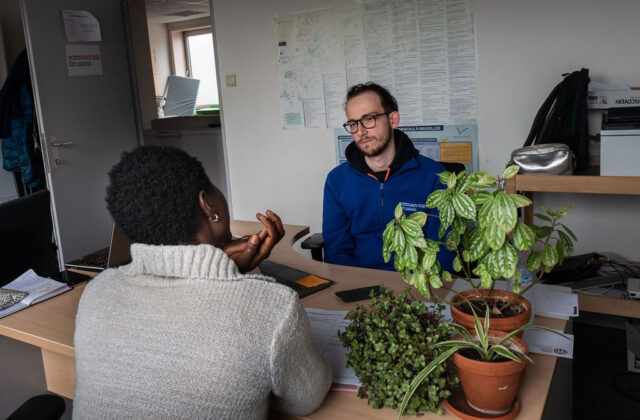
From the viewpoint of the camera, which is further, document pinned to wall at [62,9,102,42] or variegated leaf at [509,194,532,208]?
document pinned to wall at [62,9,102,42]

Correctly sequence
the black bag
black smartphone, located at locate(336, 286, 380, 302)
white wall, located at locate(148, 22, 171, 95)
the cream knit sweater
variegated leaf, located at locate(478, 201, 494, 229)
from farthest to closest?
white wall, located at locate(148, 22, 171, 95), the black bag, black smartphone, located at locate(336, 286, 380, 302), variegated leaf, located at locate(478, 201, 494, 229), the cream knit sweater

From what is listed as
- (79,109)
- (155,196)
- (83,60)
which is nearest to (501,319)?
(155,196)

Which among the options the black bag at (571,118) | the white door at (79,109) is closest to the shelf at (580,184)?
the black bag at (571,118)

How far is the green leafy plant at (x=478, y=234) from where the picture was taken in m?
1.04

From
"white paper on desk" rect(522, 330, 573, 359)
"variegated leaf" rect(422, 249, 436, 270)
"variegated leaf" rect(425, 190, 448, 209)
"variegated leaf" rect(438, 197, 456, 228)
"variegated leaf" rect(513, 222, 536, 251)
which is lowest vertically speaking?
"white paper on desk" rect(522, 330, 573, 359)

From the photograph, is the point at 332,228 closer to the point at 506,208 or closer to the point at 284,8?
the point at 506,208

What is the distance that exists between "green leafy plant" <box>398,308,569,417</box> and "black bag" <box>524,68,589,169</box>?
5.99 ft

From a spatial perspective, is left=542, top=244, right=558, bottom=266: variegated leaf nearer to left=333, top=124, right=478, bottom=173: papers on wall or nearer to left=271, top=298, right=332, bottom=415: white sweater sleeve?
left=271, top=298, right=332, bottom=415: white sweater sleeve

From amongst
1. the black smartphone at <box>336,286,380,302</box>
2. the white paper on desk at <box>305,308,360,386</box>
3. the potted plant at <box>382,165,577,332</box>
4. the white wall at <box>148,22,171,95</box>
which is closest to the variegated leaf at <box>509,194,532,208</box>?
the potted plant at <box>382,165,577,332</box>

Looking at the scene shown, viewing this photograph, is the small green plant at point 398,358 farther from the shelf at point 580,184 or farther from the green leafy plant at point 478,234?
the shelf at point 580,184

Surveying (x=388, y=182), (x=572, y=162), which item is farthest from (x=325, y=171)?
(x=572, y=162)

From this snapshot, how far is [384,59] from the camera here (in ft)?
10.9

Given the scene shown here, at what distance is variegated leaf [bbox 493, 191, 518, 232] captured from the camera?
3.31 ft

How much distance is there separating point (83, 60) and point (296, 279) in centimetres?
310
